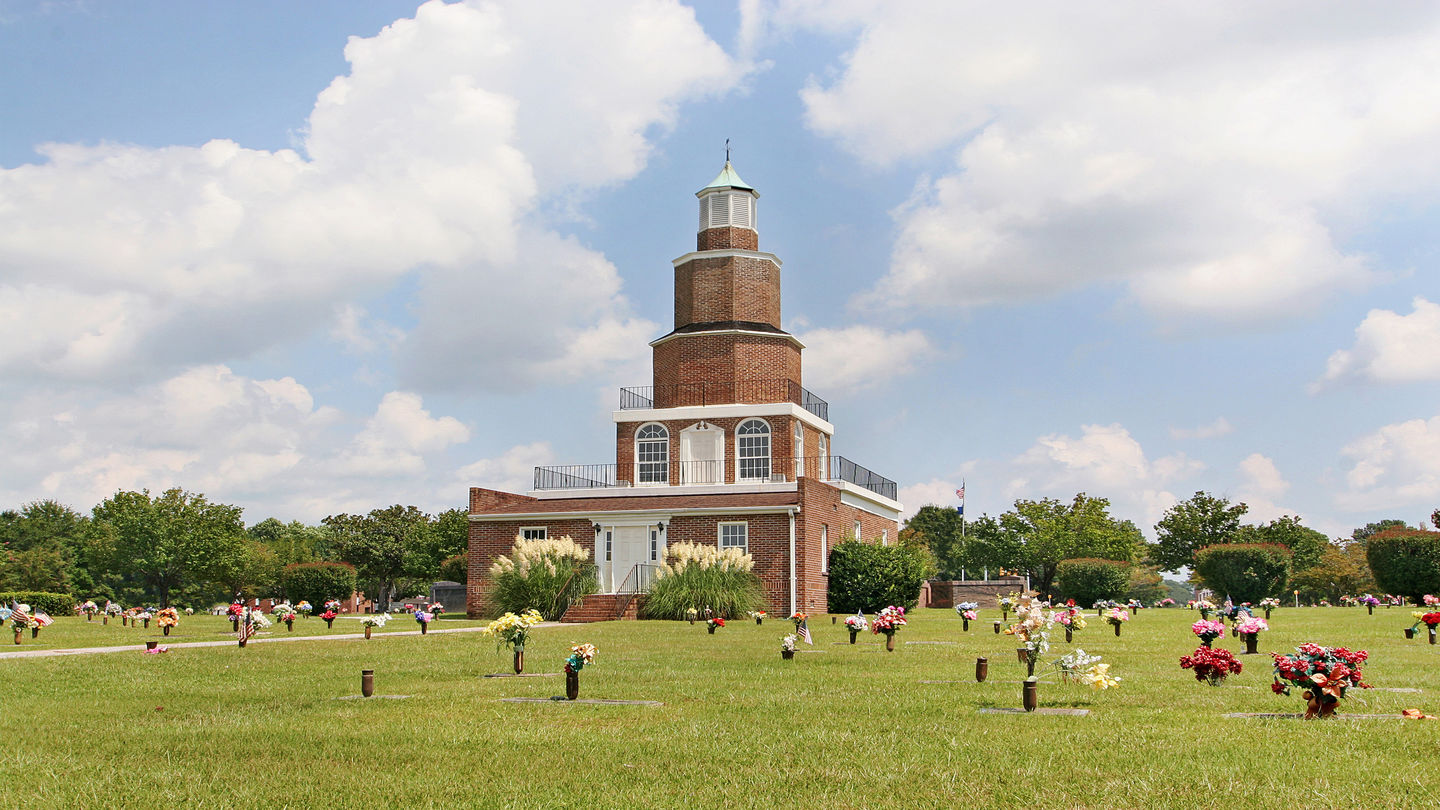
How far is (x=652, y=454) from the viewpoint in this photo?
3841 cm

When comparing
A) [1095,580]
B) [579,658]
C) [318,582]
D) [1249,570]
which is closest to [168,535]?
[318,582]

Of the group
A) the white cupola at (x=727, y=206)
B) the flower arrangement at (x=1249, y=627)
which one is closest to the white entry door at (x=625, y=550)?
the white cupola at (x=727, y=206)

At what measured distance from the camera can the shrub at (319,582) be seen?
45.3 metres

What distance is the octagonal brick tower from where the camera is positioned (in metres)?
38.1

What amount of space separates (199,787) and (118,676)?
7274mm

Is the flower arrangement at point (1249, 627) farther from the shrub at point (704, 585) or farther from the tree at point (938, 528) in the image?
the tree at point (938, 528)

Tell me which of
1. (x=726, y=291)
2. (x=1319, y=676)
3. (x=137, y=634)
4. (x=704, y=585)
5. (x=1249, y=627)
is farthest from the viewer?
(x=726, y=291)

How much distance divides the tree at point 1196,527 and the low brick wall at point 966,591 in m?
17.5

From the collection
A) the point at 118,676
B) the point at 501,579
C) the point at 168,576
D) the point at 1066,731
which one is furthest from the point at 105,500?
the point at 1066,731

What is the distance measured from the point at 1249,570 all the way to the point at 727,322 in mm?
18048

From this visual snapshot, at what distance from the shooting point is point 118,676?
13133 mm

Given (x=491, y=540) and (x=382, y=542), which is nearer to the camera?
(x=491, y=540)

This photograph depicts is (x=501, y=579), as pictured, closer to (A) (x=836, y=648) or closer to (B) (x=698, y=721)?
(A) (x=836, y=648)

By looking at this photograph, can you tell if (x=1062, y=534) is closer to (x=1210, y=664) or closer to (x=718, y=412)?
(x=718, y=412)
